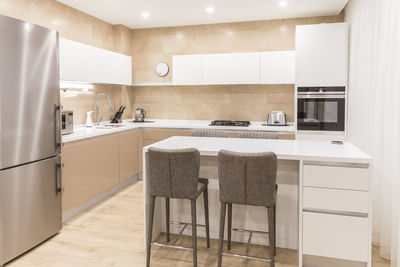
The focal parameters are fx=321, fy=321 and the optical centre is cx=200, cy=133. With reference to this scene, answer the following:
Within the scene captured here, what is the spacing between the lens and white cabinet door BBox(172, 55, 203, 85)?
5004 millimetres

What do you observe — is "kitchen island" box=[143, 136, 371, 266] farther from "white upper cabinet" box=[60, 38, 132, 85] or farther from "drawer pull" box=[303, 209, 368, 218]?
"white upper cabinet" box=[60, 38, 132, 85]

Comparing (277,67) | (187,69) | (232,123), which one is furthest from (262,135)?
(187,69)

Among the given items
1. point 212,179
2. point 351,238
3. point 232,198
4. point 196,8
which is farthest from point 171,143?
point 196,8

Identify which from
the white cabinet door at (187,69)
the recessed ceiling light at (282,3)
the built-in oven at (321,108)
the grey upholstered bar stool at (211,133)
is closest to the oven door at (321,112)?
the built-in oven at (321,108)

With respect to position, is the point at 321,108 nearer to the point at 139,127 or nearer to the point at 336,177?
the point at 336,177

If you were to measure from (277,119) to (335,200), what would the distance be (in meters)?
2.69

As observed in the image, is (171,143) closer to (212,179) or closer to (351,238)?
(212,179)

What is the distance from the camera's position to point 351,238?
2.25 m

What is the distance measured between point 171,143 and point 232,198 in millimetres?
916

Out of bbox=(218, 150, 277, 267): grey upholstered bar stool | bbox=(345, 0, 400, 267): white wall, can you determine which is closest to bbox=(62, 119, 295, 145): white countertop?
bbox=(345, 0, 400, 267): white wall

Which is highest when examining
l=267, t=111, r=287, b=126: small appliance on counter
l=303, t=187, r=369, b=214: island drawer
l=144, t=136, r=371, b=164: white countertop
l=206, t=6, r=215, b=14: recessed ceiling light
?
l=206, t=6, r=215, b=14: recessed ceiling light

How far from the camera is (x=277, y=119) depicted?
4.85 meters

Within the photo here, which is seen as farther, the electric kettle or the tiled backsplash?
the electric kettle

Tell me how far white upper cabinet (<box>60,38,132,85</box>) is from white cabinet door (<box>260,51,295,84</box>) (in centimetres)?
216
